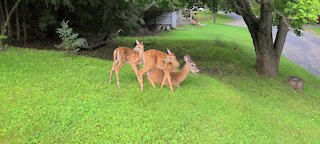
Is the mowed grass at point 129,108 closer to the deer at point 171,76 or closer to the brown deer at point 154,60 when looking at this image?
the deer at point 171,76

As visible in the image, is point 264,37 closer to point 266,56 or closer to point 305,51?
point 266,56

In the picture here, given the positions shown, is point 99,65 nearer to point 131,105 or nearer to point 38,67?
point 38,67

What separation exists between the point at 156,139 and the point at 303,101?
190 inches

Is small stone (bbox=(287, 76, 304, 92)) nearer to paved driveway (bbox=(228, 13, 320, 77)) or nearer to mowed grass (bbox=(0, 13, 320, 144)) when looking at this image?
mowed grass (bbox=(0, 13, 320, 144))

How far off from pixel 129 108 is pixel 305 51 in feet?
53.0

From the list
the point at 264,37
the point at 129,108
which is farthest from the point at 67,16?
the point at 129,108

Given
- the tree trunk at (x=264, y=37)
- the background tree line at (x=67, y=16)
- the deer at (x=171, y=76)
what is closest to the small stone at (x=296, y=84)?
the tree trunk at (x=264, y=37)

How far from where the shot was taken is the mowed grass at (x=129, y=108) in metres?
6.61

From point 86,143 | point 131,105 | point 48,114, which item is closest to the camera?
point 86,143

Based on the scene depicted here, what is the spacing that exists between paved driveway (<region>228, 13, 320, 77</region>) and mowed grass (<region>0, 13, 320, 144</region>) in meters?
7.34

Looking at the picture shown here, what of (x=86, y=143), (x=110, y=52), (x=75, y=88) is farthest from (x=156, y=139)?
(x=110, y=52)

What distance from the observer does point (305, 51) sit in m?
21.5

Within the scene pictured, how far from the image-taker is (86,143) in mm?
6309

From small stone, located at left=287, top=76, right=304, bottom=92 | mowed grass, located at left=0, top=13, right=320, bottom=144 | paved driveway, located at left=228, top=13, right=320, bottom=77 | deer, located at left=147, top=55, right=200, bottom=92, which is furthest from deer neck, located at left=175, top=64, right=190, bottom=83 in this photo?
paved driveway, located at left=228, top=13, right=320, bottom=77
